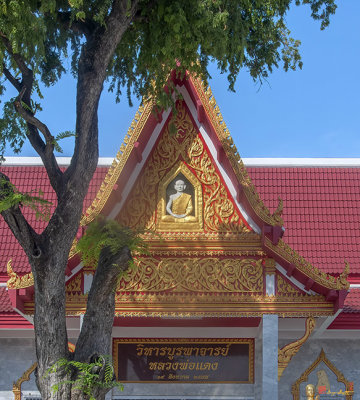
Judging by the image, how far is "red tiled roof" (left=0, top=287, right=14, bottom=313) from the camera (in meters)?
11.9

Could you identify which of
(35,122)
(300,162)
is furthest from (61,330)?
(300,162)

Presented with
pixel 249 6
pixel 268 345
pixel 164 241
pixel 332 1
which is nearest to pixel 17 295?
pixel 164 241

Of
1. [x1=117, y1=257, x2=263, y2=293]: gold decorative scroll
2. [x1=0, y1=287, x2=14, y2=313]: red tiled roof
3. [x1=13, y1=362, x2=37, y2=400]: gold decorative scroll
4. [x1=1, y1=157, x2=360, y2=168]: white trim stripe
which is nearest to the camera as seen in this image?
[x1=117, y1=257, x2=263, y2=293]: gold decorative scroll

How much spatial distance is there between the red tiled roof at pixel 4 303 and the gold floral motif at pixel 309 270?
433 centimetres

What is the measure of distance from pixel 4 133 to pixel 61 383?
285 centimetres

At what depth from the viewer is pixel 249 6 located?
28.3 feet

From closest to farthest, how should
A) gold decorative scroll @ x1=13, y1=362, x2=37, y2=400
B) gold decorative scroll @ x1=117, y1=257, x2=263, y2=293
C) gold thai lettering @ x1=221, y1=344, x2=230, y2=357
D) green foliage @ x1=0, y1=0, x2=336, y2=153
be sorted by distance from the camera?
green foliage @ x1=0, y1=0, x2=336, y2=153 → gold decorative scroll @ x1=117, y1=257, x2=263, y2=293 → gold thai lettering @ x1=221, y1=344, x2=230, y2=357 → gold decorative scroll @ x1=13, y1=362, x2=37, y2=400

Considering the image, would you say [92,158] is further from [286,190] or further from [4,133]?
[286,190]

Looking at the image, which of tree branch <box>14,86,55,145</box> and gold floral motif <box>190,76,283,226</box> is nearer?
tree branch <box>14,86,55,145</box>

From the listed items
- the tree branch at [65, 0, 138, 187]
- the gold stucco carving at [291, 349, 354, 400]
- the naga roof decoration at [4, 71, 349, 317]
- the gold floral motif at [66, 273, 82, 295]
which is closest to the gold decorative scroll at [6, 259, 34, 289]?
the naga roof decoration at [4, 71, 349, 317]

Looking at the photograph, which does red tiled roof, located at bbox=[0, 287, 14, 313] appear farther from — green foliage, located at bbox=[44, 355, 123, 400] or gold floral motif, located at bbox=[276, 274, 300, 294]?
gold floral motif, located at bbox=[276, 274, 300, 294]

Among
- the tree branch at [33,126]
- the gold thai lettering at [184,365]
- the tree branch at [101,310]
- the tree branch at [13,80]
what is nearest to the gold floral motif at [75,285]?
the tree branch at [101,310]

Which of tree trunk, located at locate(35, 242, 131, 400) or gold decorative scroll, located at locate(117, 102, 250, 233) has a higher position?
gold decorative scroll, located at locate(117, 102, 250, 233)

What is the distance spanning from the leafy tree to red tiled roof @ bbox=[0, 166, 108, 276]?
4961 mm
